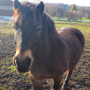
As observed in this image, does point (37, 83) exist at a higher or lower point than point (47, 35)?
lower

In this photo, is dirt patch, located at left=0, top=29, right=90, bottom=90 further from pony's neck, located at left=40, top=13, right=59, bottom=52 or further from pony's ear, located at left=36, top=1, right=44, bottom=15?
pony's ear, located at left=36, top=1, right=44, bottom=15

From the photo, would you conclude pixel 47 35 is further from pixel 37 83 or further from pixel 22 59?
pixel 37 83

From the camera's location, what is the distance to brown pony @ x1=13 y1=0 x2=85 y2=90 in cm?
138

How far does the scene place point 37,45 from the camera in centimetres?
162

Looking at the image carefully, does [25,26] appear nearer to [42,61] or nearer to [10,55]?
[42,61]

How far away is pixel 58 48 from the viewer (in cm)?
212

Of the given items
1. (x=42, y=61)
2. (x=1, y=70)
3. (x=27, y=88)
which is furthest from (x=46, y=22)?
(x=1, y=70)

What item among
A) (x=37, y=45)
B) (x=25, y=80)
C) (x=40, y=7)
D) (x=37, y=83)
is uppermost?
(x=40, y=7)

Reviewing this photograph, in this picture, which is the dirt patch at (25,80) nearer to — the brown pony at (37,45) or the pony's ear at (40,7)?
the brown pony at (37,45)

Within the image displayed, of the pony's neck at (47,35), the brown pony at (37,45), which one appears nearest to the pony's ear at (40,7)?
the brown pony at (37,45)

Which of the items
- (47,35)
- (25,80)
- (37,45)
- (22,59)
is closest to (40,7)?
(47,35)

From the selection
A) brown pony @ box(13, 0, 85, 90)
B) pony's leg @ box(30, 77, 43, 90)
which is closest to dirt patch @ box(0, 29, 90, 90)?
pony's leg @ box(30, 77, 43, 90)

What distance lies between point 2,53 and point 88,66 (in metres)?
4.94

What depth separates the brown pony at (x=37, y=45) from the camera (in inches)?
54.4
